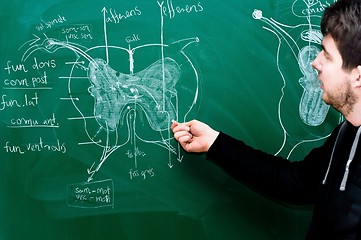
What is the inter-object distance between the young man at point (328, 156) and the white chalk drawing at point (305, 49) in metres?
0.15

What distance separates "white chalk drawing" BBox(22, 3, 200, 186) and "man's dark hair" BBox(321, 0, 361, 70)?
431 millimetres

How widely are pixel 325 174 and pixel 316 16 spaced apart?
0.52 m

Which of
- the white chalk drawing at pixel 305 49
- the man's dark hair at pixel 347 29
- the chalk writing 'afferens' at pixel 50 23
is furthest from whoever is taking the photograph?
the white chalk drawing at pixel 305 49

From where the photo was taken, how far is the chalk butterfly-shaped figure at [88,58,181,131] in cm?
140

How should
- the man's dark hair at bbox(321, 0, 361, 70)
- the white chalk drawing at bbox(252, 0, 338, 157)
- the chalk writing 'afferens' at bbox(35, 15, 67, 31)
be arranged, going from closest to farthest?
the man's dark hair at bbox(321, 0, 361, 70) → the chalk writing 'afferens' at bbox(35, 15, 67, 31) → the white chalk drawing at bbox(252, 0, 338, 157)

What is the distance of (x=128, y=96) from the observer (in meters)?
1.43

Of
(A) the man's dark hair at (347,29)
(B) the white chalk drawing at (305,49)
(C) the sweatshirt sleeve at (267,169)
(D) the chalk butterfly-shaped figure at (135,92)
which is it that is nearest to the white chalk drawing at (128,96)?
(D) the chalk butterfly-shaped figure at (135,92)

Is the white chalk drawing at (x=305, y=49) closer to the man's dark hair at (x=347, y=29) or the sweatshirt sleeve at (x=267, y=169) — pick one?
the sweatshirt sleeve at (x=267, y=169)

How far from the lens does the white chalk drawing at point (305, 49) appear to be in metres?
1.49

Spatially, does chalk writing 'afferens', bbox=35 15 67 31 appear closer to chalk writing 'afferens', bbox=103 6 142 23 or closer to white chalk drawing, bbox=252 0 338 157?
chalk writing 'afferens', bbox=103 6 142 23

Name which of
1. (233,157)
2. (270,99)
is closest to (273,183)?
(233,157)

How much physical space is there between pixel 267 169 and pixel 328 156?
0.60 ft

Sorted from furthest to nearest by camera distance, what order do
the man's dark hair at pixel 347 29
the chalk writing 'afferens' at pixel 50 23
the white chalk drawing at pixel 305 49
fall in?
the white chalk drawing at pixel 305 49 → the chalk writing 'afferens' at pixel 50 23 → the man's dark hair at pixel 347 29

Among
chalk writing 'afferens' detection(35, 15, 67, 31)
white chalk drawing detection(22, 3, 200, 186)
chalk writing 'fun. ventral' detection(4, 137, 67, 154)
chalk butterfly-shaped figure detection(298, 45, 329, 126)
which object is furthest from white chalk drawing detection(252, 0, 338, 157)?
chalk writing 'fun. ventral' detection(4, 137, 67, 154)
